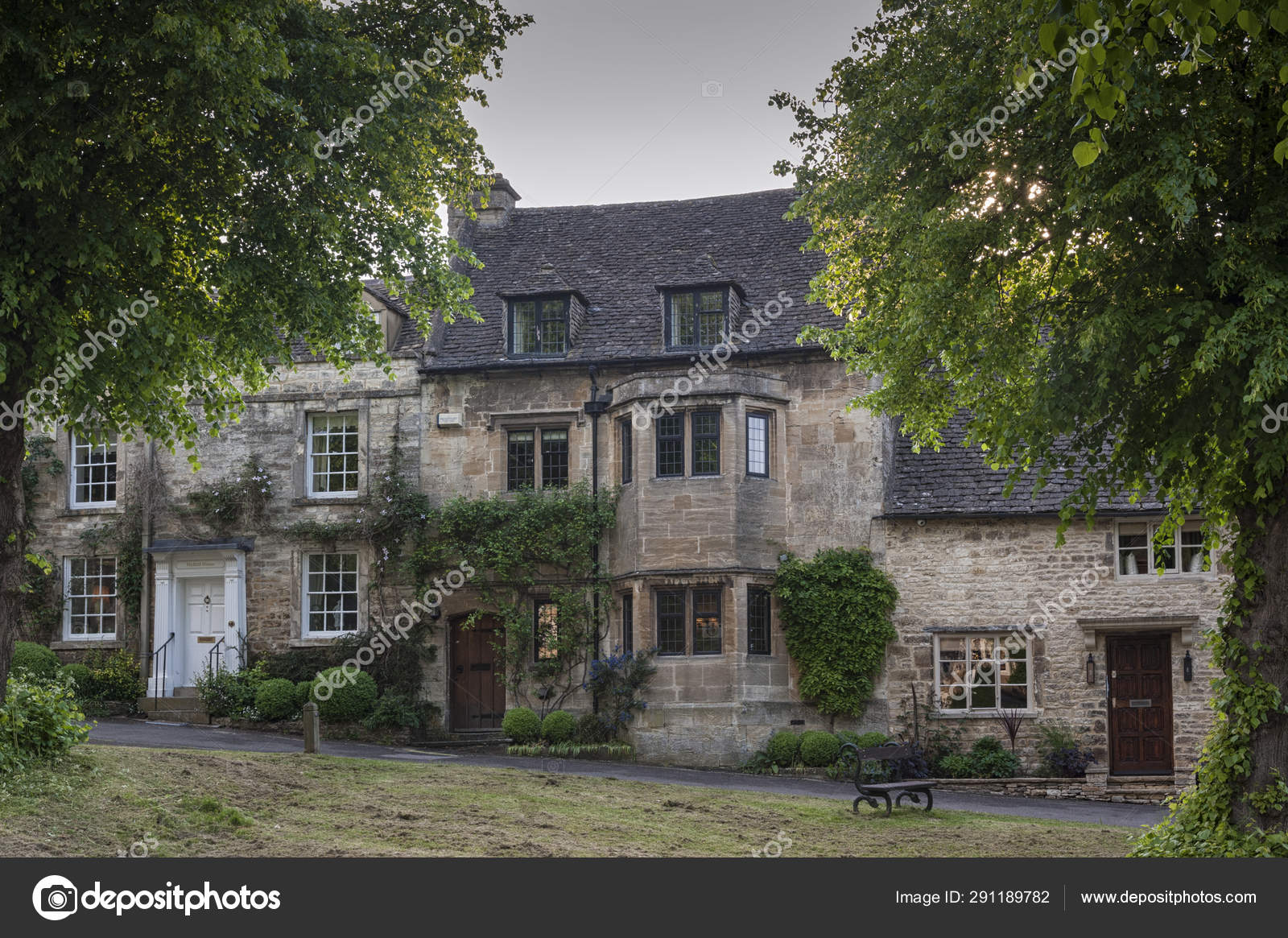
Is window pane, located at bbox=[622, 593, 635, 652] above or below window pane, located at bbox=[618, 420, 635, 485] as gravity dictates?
below

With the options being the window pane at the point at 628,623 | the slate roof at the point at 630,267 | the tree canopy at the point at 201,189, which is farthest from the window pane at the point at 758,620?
the tree canopy at the point at 201,189

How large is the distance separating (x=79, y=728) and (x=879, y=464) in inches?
602

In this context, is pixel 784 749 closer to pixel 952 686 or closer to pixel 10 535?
pixel 952 686

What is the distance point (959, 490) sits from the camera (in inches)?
971

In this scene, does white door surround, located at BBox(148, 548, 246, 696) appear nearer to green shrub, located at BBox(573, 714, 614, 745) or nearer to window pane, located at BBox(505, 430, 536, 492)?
window pane, located at BBox(505, 430, 536, 492)

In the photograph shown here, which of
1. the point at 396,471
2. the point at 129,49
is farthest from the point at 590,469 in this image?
the point at 129,49

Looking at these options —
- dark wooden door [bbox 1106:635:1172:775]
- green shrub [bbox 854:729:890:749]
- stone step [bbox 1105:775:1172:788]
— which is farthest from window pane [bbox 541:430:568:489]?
stone step [bbox 1105:775:1172:788]

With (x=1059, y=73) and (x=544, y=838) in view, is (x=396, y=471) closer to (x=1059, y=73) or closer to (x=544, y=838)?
(x=544, y=838)

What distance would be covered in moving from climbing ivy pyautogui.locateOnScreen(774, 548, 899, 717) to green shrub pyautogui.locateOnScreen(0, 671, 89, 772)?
526 inches

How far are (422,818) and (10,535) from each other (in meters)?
5.30

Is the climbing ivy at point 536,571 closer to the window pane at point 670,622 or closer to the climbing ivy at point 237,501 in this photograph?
the window pane at point 670,622

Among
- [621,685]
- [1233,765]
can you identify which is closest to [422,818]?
[1233,765]

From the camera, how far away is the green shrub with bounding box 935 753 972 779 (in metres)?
23.1

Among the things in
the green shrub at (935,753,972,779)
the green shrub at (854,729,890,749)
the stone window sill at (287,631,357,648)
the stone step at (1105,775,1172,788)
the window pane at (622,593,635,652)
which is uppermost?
the window pane at (622,593,635,652)
